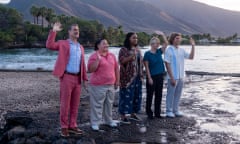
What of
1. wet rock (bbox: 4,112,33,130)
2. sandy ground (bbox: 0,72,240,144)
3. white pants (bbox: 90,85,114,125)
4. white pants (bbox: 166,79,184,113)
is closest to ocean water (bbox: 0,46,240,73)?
sandy ground (bbox: 0,72,240,144)

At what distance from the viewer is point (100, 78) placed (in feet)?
23.4

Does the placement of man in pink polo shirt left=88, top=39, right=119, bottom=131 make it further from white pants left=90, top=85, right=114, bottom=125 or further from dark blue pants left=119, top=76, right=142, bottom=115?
dark blue pants left=119, top=76, right=142, bottom=115

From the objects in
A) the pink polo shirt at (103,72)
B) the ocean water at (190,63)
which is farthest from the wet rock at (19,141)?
the ocean water at (190,63)

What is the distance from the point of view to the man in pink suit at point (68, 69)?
21.2 ft

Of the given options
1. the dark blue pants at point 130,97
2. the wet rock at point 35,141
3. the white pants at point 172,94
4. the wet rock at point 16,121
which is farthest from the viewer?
the white pants at point 172,94

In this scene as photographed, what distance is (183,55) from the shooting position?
846 centimetres

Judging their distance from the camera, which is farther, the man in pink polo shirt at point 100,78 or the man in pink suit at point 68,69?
the man in pink polo shirt at point 100,78

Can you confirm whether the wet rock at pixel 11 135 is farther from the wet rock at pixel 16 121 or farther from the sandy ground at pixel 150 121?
the wet rock at pixel 16 121

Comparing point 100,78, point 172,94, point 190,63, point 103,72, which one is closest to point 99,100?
point 100,78

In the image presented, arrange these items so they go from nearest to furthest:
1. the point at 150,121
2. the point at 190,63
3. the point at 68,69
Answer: the point at 68,69 → the point at 150,121 → the point at 190,63

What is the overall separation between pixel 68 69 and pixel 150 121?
8.33 feet

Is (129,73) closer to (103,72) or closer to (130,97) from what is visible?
(130,97)

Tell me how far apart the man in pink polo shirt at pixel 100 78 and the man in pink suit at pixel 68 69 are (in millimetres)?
390

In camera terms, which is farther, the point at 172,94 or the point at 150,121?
the point at 172,94
